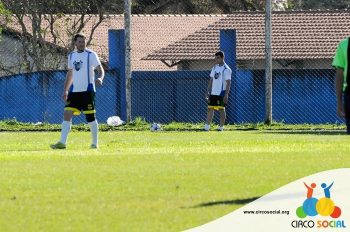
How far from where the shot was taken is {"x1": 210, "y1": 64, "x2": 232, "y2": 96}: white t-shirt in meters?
31.7

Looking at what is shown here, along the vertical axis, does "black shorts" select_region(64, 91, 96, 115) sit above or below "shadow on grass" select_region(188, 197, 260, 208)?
above

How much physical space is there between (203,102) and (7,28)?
37.0 feet

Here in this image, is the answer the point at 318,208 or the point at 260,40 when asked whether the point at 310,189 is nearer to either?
the point at 318,208

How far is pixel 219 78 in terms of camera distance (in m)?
31.9

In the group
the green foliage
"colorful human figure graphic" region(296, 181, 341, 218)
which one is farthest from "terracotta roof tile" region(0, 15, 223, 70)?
"colorful human figure graphic" region(296, 181, 341, 218)

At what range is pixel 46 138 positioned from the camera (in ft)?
87.6

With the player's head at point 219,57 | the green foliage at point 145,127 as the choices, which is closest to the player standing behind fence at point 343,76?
the player's head at point 219,57

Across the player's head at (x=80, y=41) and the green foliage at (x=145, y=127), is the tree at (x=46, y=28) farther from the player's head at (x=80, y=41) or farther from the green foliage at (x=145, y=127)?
the player's head at (x=80, y=41)

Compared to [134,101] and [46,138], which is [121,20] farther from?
[46,138]

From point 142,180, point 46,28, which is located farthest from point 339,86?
point 46,28

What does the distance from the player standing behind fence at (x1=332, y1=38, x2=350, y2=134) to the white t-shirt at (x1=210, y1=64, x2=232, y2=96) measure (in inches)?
677

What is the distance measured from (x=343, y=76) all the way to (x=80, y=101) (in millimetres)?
8447

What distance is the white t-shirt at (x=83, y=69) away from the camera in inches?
867

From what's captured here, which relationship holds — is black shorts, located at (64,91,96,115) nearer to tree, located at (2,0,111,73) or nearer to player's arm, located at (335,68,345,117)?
player's arm, located at (335,68,345,117)
